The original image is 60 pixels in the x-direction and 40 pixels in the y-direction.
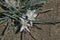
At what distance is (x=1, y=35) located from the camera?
3.79 ft

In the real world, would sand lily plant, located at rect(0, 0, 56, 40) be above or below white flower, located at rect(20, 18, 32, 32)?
above

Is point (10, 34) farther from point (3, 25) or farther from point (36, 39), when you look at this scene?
point (36, 39)

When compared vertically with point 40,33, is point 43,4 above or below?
above

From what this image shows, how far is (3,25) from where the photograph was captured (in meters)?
1.15

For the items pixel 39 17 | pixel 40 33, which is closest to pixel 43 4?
pixel 39 17

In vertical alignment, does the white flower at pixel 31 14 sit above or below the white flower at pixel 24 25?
above

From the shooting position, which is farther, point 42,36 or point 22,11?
point 42,36

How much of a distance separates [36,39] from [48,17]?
175mm

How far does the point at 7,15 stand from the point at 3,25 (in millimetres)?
125

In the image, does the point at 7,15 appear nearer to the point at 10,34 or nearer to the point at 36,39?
the point at 10,34

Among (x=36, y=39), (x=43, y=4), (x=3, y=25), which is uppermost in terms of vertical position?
(x=43, y=4)

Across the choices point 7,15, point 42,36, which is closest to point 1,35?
point 7,15

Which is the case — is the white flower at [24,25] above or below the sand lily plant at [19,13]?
below

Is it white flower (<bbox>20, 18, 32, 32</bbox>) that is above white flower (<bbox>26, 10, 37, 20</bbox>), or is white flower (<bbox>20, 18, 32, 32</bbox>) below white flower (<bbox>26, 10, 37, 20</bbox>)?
below
